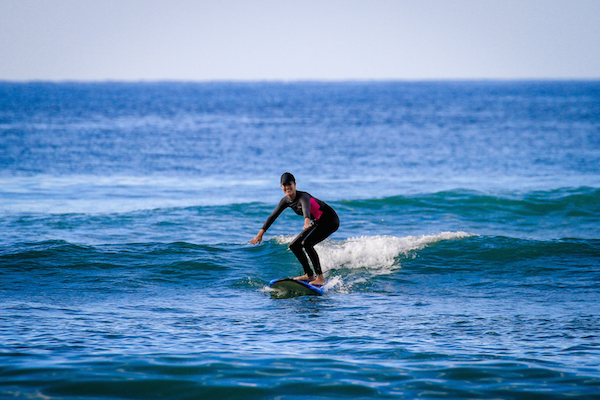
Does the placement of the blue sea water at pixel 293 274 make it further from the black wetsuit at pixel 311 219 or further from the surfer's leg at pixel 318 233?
the black wetsuit at pixel 311 219

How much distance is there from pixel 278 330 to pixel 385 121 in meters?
55.4

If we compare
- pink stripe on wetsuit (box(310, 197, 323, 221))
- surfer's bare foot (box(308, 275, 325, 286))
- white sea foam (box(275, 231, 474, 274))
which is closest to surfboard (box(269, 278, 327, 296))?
surfer's bare foot (box(308, 275, 325, 286))

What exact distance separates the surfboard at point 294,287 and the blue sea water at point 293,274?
32 centimetres

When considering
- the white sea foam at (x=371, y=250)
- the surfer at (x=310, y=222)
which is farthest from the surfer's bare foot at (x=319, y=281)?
the white sea foam at (x=371, y=250)

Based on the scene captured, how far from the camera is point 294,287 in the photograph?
10281mm

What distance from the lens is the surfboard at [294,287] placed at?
10227 mm

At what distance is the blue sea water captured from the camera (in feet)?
20.8

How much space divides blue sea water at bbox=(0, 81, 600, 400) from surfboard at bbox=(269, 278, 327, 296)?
1.07ft

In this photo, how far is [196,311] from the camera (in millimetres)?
9266

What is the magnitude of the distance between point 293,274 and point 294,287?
7.23 ft

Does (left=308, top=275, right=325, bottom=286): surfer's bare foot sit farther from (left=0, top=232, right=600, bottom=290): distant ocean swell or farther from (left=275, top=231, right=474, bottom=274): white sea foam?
(left=275, top=231, right=474, bottom=274): white sea foam

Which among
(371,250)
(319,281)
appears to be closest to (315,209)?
(319,281)

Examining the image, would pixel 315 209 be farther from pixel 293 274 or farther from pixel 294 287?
pixel 293 274

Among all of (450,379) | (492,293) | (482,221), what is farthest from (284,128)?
(450,379)
